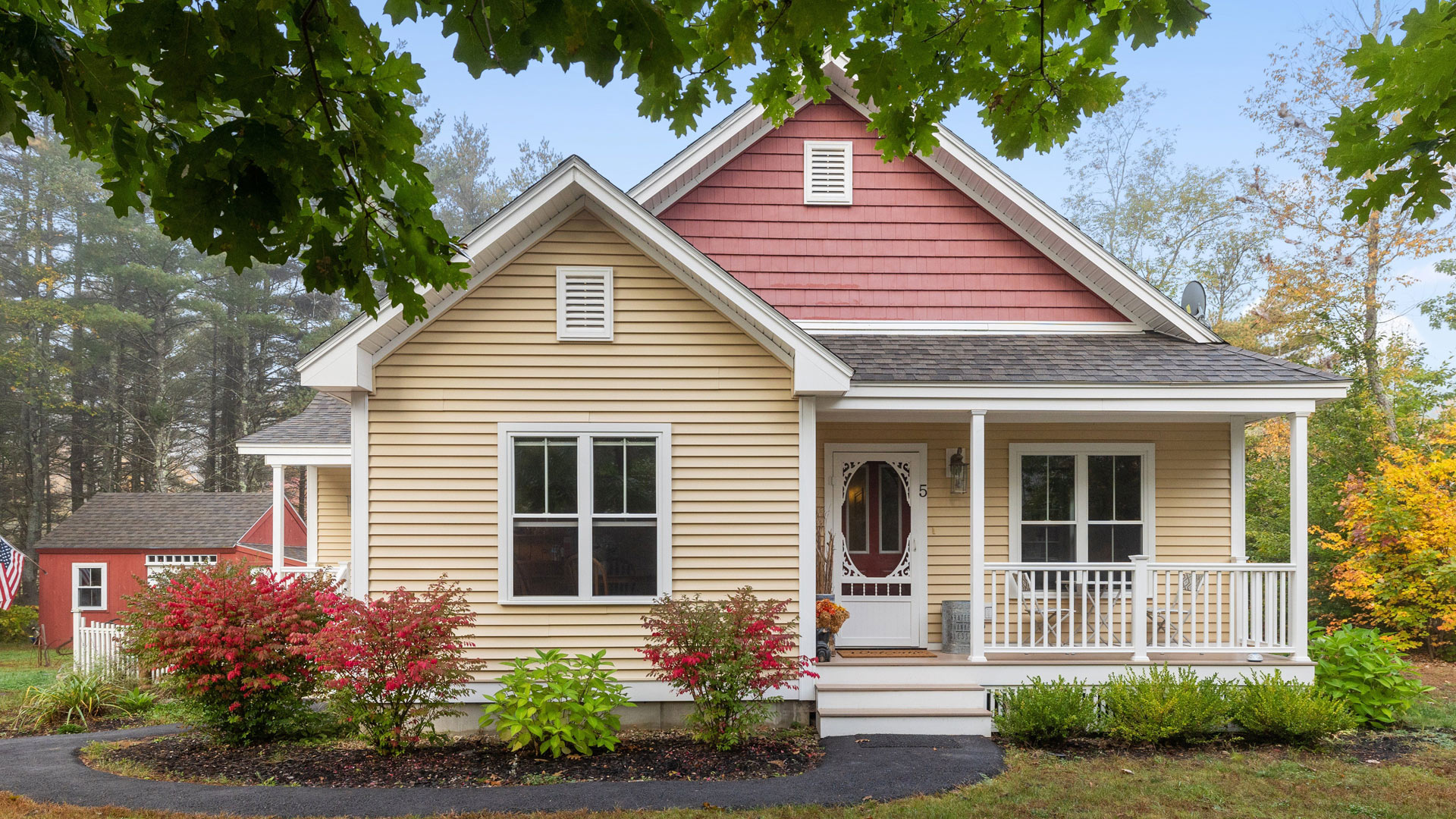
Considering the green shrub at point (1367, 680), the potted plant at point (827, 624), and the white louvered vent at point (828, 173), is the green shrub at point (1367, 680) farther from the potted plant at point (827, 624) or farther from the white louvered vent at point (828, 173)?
the white louvered vent at point (828, 173)

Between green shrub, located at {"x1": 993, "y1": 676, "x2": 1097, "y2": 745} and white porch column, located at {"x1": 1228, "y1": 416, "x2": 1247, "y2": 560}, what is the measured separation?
3000 mm

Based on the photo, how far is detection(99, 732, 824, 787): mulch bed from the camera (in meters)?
6.25

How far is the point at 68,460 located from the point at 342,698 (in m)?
24.8

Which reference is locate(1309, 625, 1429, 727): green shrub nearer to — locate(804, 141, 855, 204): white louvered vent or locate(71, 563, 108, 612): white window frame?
locate(804, 141, 855, 204): white louvered vent

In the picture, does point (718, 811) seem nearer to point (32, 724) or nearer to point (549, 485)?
point (549, 485)

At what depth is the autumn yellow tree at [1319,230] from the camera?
1748cm

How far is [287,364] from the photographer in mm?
28094

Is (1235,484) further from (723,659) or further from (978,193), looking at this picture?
(723,659)

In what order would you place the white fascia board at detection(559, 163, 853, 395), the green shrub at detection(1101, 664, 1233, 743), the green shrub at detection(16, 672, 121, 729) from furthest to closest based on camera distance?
1. the green shrub at detection(16, 672, 121, 729)
2. the white fascia board at detection(559, 163, 853, 395)
3. the green shrub at detection(1101, 664, 1233, 743)

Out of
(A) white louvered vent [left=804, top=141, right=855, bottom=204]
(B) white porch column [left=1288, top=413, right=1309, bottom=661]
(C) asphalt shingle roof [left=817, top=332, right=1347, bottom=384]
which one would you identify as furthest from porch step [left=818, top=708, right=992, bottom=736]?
(A) white louvered vent [left=804, top=141, right=855, bottom=204]

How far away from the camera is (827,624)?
8.19 m

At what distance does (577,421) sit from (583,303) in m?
1.07

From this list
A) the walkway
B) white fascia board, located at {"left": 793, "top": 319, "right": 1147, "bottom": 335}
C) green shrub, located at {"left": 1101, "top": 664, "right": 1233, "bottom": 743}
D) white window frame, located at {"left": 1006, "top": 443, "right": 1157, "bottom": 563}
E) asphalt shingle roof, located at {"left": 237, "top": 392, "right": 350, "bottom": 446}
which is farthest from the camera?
asphalt shingle roof, located at {"left": 237, "top": 392, "right": 350, "bottom": 446}

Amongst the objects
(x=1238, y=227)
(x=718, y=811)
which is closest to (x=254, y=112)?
(x=718, y=811)
